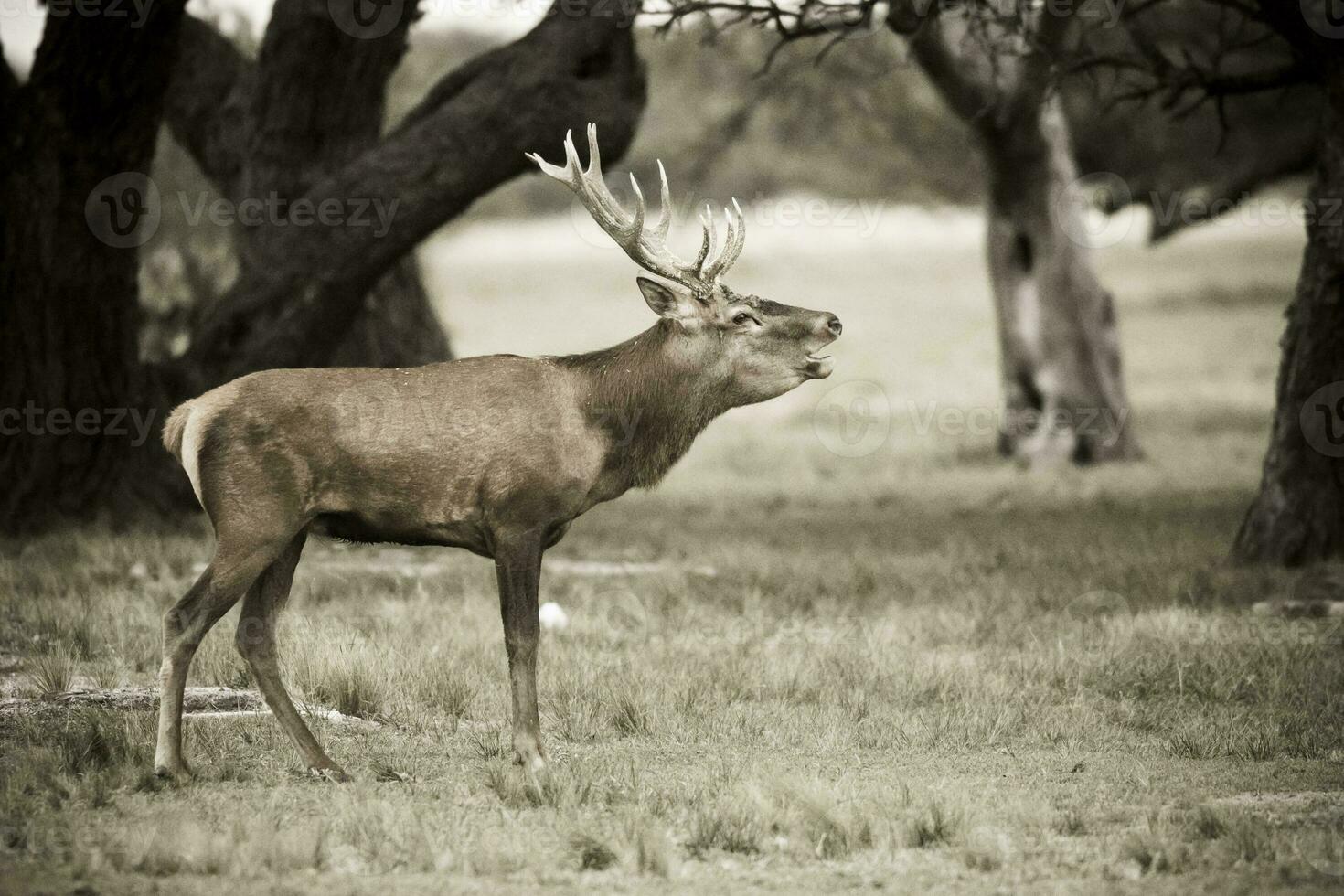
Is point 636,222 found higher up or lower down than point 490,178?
lower down

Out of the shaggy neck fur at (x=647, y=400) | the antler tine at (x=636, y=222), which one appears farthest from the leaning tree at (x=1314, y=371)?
the antler tine at (x=636, y=222)

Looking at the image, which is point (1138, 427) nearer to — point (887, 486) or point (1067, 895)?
point (887, 486)

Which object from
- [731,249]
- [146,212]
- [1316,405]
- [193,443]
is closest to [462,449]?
[193,443]

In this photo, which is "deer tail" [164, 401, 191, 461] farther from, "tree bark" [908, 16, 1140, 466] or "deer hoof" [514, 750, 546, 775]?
"tree bark" [908, 16, 1140, 466]

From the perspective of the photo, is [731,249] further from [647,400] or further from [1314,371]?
[1314,371]

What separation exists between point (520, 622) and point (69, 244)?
7.12 meters

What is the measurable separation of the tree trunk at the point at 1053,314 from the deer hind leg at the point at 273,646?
12.4m

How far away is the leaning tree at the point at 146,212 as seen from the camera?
12.4m

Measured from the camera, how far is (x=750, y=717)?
810cm

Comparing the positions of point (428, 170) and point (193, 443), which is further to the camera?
point (428, 170)

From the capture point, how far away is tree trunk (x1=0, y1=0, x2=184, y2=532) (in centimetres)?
1241

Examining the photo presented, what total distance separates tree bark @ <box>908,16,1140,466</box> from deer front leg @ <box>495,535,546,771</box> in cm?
1194

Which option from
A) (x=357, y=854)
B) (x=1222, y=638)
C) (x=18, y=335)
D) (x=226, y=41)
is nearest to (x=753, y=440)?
(x=226, y=41)

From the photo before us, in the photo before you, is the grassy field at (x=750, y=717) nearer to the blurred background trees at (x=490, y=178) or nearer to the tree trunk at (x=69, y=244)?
the tree trunk at (x=69, y=244)
